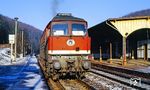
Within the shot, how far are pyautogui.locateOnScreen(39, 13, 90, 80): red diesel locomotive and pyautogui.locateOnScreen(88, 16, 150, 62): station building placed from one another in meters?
12.8

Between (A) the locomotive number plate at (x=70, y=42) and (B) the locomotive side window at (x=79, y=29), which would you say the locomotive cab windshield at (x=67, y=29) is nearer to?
(B) the locomotive side window at (x=79, y=29)

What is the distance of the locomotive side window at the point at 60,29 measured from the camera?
1830cm

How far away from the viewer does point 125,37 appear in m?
31.9

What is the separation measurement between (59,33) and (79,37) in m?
1.11

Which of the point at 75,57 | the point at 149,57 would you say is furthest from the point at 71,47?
the point at 149,57

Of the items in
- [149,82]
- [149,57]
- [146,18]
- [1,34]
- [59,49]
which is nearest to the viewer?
[149,82]

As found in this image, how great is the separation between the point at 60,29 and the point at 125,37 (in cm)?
1456

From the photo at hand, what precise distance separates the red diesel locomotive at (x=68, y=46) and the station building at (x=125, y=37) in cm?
1276

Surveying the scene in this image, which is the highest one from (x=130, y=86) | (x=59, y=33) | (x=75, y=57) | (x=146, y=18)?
(x=146, y=18)

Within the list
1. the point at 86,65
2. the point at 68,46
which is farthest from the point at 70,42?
the point at 86,65

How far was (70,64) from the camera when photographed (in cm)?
1811

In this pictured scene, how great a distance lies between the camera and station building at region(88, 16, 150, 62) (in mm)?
31750

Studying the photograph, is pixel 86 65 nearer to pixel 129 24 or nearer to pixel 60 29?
pixel 60 29

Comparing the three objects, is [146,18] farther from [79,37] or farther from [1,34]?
[1,34]
